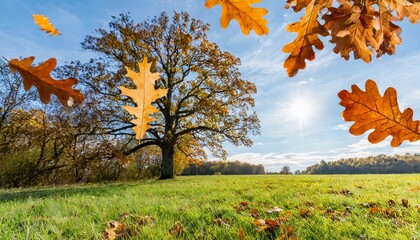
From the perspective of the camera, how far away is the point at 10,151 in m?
21.5

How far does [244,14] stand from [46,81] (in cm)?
75

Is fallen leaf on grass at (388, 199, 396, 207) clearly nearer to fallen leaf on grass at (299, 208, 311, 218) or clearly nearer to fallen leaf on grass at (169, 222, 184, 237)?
fallen leaf on grass at (299, 208, 311, 218)

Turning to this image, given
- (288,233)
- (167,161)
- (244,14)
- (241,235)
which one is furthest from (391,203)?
(167,161)

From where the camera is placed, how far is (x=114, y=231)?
248 centimetres

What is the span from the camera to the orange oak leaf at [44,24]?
1.17 metres

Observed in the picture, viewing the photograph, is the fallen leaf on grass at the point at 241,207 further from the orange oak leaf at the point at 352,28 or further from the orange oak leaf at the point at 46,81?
the orange oak leaf at the point at 46,81

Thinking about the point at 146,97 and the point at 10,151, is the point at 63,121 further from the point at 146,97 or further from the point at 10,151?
the point at 146,97

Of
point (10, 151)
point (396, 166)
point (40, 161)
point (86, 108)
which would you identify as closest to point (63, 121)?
point (86, 108)

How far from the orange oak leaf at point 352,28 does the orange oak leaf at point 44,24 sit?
1.19 m

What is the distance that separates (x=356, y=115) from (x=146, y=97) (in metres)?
0.72

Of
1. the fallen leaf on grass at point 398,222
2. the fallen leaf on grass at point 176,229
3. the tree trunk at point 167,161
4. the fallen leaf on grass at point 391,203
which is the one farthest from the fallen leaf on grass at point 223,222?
the tree trunk at point 167,161

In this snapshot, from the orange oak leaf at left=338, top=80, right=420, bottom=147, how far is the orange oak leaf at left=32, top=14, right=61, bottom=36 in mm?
1161

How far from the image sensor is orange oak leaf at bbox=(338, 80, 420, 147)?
97 centimetres

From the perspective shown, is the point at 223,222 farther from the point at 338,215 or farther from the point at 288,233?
the point at 338,215
